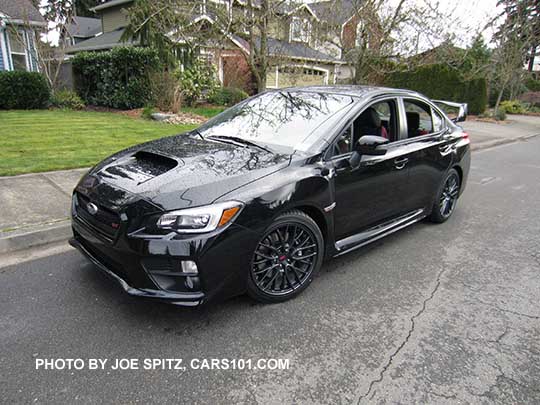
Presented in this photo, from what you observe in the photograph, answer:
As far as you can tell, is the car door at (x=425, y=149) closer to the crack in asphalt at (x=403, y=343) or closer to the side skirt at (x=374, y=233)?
the side skirt at (x=374, y=233)

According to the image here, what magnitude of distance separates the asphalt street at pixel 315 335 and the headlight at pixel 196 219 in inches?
29.4

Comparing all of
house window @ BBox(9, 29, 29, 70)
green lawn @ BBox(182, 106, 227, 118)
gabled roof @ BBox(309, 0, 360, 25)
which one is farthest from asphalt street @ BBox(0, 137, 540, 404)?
house window @ BBox(9, 29, 29, 70)

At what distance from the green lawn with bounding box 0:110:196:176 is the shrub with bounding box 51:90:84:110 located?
4.55 feet

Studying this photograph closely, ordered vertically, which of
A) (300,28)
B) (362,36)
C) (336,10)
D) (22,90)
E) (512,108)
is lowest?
(512,108)

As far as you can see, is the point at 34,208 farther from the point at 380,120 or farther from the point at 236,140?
the point at 380,120

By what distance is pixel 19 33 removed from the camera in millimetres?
15227

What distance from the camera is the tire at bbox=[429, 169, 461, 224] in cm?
469

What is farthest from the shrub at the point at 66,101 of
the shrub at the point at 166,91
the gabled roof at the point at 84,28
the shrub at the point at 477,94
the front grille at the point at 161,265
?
the gabled roof at the point at 84,28

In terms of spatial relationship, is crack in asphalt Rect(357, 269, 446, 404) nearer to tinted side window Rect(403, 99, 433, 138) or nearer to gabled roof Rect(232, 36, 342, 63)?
tinted side window Rect(403, 99, 433, 138)

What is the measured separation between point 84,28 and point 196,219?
38.6 metres

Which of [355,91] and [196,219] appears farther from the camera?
[355,91]

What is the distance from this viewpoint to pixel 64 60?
14781 mm

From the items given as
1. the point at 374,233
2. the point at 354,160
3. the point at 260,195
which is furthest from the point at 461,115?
the point at 260,195

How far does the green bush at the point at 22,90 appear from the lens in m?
12.3
